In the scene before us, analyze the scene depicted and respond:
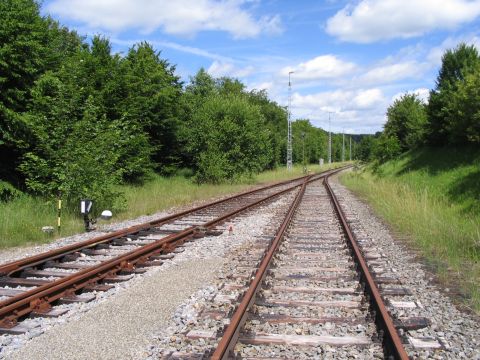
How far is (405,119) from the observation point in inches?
2014

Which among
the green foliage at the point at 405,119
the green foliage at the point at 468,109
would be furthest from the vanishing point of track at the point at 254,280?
the green foliage at the point at 405,119

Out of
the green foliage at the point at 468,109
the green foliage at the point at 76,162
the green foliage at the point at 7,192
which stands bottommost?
the green foliage at the point at 7,192

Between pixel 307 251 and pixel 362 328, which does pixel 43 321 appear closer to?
pixel 362 328

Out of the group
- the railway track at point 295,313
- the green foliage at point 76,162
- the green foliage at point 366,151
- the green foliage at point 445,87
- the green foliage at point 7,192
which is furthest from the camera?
the green foliage at point 366,151

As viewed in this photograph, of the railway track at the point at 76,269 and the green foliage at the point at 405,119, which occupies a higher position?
the green foliage at the point at 405,119

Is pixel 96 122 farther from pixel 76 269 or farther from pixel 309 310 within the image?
pixel 309 310

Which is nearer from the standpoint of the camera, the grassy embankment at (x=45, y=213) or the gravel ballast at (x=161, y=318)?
the gravel ballast at (x=161, y=318)

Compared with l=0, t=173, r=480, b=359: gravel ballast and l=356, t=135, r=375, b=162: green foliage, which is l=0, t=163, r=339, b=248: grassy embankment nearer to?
l=0, t=173, r=480, b=359: gravel ballast

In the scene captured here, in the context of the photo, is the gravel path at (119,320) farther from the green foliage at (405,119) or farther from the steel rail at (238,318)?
the green foliage at (405,119)

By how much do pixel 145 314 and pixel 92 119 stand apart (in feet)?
35.2

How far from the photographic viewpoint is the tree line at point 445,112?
25.5 meters

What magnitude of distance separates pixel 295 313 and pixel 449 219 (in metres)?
9.23

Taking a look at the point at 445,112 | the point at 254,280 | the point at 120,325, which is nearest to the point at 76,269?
the point at 120,325

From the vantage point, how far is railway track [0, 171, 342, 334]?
6086 mm
